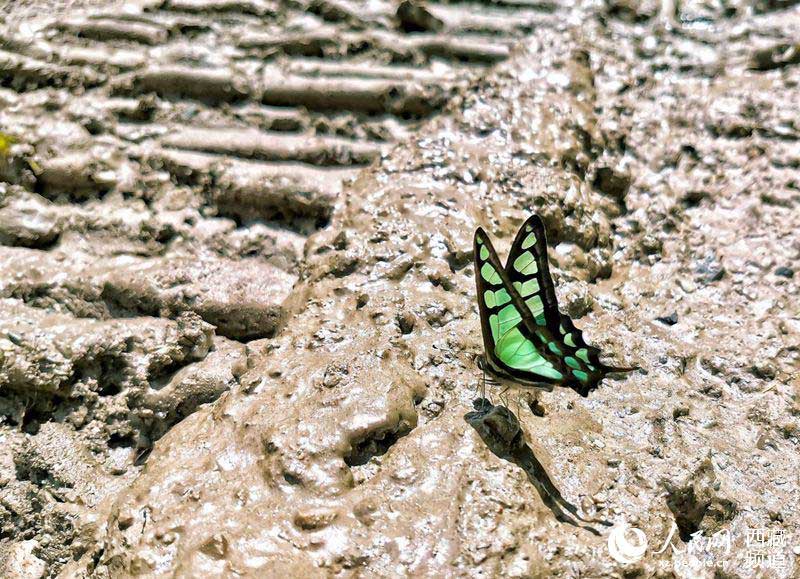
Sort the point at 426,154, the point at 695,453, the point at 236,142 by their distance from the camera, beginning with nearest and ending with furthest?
the point at 695,453
the point at 426,154
the point at 236,142

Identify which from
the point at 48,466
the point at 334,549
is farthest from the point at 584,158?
the point at 48,466

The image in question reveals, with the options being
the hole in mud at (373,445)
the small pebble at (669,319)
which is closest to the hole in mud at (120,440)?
the hole in mud at (373,445)

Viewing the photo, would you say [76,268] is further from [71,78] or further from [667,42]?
[667,42]

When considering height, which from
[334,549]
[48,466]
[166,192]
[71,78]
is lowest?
[48,466]

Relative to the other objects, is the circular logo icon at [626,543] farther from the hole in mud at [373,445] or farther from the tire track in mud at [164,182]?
the tire track in mud at [164,182]

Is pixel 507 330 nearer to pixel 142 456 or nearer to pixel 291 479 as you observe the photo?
pixel 291 479

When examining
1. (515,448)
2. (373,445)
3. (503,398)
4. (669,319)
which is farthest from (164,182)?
(669,319)

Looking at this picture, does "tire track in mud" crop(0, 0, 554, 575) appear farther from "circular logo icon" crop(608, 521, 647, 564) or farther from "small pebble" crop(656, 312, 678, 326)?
"small pebble" crop(656, 312, 678, 326)
